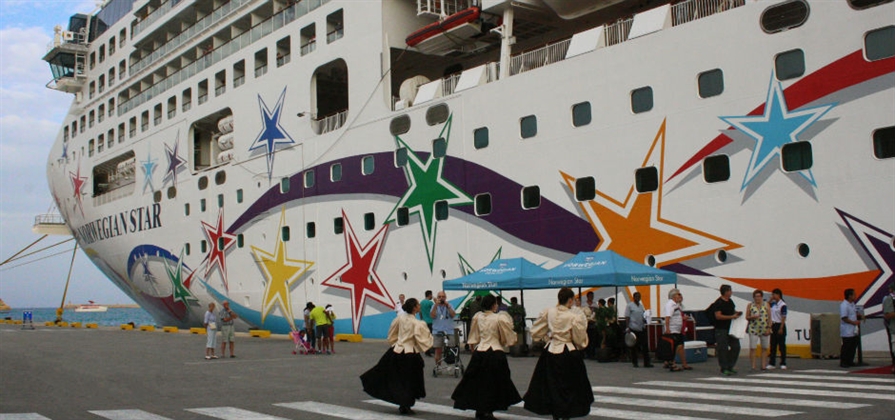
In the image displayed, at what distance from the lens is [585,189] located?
1706cm

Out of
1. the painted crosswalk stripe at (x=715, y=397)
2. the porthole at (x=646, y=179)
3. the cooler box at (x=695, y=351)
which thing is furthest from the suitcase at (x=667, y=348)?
the porthole at (x=646, y=179)

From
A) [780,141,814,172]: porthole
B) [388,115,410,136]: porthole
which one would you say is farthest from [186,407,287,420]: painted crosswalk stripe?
[388,115,410,136]: porthole

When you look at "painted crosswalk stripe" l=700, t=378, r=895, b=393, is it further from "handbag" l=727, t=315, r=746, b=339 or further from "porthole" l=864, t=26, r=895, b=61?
"porthole" l=864, t=26, r=895, b=61

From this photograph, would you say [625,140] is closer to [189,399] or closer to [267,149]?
[189,399]

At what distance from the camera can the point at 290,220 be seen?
2519cm

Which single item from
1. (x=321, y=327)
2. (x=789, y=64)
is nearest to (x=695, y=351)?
(x=789, y=64)

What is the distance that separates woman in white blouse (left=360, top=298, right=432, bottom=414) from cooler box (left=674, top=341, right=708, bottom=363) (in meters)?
6.41

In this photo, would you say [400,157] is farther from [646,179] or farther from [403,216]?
[646,179]

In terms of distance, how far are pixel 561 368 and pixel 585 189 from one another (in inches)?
374

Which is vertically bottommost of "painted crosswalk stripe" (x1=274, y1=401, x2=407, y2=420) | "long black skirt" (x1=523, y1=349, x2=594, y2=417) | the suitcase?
"painted crosswalk stripe" (x1=274, y1=401, x2=407, y2=420)

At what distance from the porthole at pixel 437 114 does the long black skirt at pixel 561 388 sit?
41.5ft

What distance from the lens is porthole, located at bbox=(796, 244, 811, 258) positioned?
13.8m

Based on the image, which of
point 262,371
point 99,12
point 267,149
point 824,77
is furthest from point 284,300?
point 99,12

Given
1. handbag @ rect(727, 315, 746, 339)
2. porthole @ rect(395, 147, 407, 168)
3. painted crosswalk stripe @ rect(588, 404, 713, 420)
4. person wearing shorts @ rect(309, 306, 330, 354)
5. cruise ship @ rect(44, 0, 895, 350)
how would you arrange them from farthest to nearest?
porthole @ rect(395, 147, 407, 168), person wearing shorts @ rect(309, 306, 330, 354), cruise ship @ rect(44, 0, 895, 350), handbag @ rect(727, 315, 746, 339), painted crosswalk stripe @ rect(588, 404, 713, 420)
